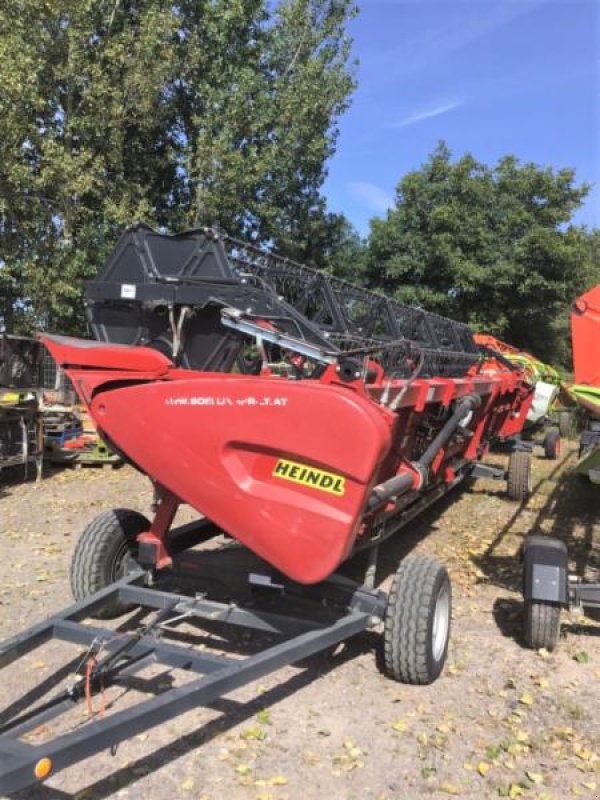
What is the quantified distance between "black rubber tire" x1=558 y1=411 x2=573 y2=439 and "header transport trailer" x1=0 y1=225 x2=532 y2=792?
36.4ft

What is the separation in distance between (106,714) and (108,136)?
13015 millimetres

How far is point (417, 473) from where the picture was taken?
4.92 m

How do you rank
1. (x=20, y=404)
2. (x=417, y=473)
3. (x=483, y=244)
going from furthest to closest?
(x=483, y=244)
(x=20, y=404)
(x=417, y=473)

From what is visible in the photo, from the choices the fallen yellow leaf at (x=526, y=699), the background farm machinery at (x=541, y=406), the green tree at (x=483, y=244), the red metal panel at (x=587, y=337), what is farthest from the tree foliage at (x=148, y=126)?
the fallen yellow leaf at (x=526, y=699)

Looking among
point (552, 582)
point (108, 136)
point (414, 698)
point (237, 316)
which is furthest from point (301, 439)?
point (108, 136)

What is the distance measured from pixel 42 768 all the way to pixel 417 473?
3.13 m

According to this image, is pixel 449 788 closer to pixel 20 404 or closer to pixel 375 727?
pixel 375 727

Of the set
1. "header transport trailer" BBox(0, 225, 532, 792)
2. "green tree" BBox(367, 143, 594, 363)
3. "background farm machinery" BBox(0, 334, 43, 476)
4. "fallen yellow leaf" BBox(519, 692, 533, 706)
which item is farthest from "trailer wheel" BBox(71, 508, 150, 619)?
"green tree" BBox(367, 143, 594, 363)

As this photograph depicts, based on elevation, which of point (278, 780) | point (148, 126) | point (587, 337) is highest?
point (148, 126)

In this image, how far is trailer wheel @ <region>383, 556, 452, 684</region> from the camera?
13.1ft

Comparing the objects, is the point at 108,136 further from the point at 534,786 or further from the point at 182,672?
the point at 534,786

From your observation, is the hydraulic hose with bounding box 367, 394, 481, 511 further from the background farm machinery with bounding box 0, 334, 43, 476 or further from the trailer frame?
the background farm machinery with bounding box 0, 334, 43, 476

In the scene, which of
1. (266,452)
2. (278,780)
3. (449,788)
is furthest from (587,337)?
(278,780)

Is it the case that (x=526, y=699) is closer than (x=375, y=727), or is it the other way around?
(x=375, y=727)
